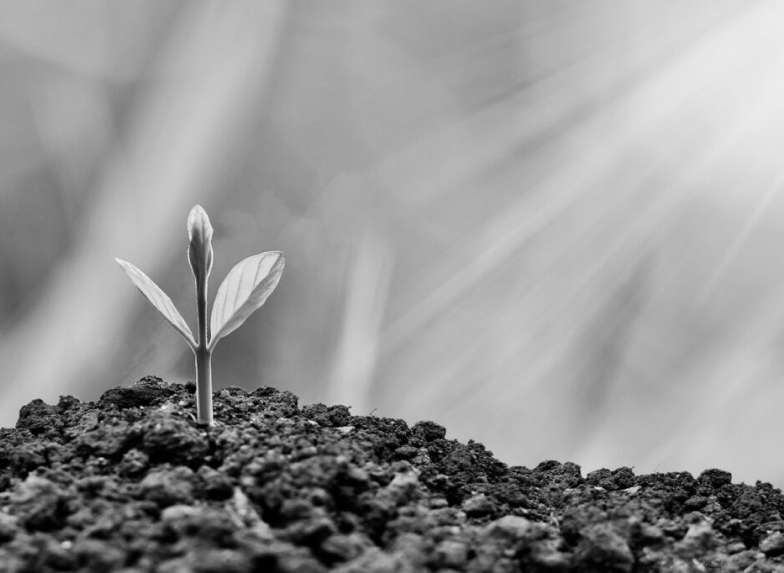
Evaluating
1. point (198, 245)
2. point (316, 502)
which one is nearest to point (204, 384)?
point (198, 245)

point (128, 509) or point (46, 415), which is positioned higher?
point (46, 415)

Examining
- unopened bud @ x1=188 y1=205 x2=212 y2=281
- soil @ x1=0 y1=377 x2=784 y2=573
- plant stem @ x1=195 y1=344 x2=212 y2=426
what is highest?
unopened bud @ x1=188 y1=205 x2=212 y2=281

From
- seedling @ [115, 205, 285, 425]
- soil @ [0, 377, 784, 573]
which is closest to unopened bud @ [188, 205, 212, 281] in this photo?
seedling @ [115, 205, 285, 425]

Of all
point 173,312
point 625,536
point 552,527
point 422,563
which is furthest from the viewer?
point 173,312

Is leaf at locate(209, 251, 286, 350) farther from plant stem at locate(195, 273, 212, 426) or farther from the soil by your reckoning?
the soil

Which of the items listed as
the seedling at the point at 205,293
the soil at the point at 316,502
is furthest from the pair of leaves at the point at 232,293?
the soil at the point at 316,502

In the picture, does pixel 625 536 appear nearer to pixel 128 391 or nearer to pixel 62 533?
pixel 62 533

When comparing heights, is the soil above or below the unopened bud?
below

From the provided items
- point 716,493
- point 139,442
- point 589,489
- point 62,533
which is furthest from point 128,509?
point 716,493
